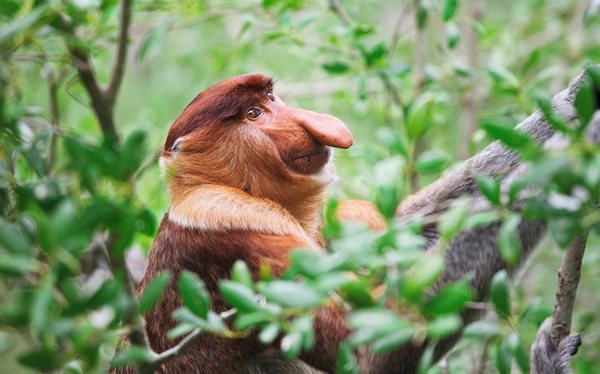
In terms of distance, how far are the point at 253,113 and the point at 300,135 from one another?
0.27m

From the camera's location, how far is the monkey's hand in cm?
158

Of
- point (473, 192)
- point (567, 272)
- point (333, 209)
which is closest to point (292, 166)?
point (473, 192)

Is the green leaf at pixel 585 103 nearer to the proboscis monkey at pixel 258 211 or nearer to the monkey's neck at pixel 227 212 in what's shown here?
the proboscis monkey at pixel 258 211

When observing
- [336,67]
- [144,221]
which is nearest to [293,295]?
[144,221]

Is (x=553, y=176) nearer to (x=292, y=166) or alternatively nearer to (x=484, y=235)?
(x=484, y=235)

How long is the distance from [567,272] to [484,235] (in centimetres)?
57

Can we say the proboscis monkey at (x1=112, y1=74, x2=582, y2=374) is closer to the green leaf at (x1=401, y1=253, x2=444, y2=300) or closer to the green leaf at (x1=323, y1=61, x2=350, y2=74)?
the green leaf at (x1=323, y1=61, x2=350, y2=74)

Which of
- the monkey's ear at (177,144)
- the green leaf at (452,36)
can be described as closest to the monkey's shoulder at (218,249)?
the monkey's ear at (177,144)

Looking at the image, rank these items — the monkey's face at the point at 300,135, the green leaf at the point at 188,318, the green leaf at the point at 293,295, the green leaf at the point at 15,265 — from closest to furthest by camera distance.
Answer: the green leaf at the point at 15,265
the green leaf at the point at 293,295
the green leaf at the point at 188,318
the monkey's face at the point at 300,135

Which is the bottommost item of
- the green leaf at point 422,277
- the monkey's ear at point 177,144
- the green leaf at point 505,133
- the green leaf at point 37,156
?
the monkey's ear at point 177,144

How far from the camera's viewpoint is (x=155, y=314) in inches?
72.2

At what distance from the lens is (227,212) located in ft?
5.97

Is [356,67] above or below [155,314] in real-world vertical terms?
above

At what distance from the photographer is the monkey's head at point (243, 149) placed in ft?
6.36
